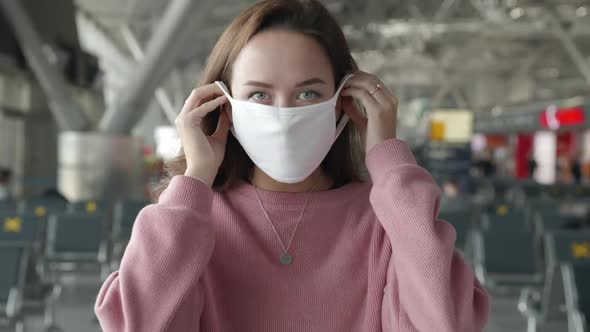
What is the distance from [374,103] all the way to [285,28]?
0.78ft

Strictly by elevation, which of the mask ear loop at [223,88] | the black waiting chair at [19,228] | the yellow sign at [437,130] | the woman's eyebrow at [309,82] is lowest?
the yellow sign at [437,130]

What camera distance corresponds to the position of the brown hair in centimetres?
148

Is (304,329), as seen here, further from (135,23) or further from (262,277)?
(135,23)

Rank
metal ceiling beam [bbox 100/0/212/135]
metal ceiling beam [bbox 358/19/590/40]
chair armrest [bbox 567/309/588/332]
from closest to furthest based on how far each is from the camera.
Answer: chair armrest [bbox 567/309/588/332]
metal ceiling beam [bbox 100/0/212/135]
metal ceiling beam [bbox 358/19/590/40]

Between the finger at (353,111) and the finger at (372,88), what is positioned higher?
the finger at (372,88)

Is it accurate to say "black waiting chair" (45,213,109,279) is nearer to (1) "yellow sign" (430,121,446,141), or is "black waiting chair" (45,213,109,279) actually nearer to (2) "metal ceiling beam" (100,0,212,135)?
(2) "metal ceiling beam" (100,0,212,135)

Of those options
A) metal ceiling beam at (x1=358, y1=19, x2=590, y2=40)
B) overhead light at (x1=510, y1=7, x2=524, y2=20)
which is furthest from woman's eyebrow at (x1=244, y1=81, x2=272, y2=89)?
metal ceiling beam at (x1=358, y1=19, x2=590, y2=40)

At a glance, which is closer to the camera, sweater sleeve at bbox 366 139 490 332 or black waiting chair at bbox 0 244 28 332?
sweater sleeve at bbox 366 139 490 332

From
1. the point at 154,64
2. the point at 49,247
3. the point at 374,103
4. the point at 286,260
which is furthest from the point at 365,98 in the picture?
the point at 154,64

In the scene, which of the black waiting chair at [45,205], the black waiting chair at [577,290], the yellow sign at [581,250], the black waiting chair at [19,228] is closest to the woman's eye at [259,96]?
the black waiting chair at [577,290]

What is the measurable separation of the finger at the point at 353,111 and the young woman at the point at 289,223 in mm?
31

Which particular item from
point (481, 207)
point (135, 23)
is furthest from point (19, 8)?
point (135, 23)

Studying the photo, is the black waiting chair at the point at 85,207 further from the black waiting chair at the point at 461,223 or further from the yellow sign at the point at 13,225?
the black waiting chair at the point at 461,223

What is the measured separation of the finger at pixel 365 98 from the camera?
153 cm
